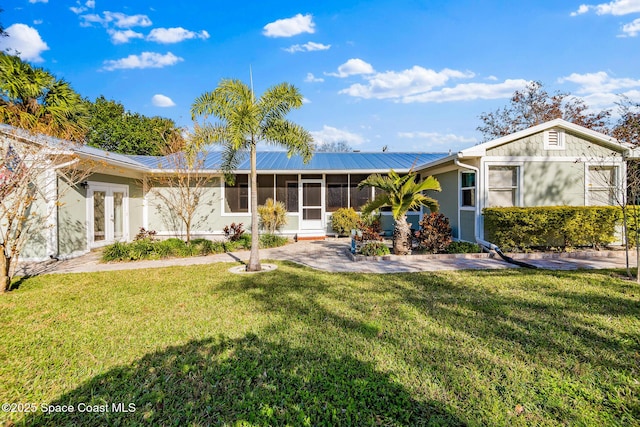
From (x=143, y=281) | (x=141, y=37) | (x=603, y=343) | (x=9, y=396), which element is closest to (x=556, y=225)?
(x=603, y=343)

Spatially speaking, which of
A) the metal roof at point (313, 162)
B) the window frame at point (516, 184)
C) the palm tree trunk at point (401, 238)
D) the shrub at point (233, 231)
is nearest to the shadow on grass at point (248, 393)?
the palm tree trunk at point (401, 238)

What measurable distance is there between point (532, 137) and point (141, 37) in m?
17.4

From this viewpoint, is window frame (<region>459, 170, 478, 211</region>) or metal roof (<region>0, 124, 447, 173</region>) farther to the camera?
metal roof (<region>0, 124, 447, 173</region>)

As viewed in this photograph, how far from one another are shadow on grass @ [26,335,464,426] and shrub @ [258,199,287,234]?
10.0 metres

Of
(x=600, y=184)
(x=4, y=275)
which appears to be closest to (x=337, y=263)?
(x=4, y=275)

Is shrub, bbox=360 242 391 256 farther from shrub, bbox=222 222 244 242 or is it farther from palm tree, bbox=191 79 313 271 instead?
shrub, bbox=222 222 244 242

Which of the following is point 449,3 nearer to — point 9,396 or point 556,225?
point 556,225

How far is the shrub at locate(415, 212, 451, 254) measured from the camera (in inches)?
381

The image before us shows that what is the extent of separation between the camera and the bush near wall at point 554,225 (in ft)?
30.0

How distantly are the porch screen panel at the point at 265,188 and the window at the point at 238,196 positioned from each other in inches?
23.8

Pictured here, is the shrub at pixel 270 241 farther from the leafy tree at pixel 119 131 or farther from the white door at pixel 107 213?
the leafy tree at pixel 119 131

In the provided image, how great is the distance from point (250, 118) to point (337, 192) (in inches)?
311

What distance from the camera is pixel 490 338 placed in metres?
3.83

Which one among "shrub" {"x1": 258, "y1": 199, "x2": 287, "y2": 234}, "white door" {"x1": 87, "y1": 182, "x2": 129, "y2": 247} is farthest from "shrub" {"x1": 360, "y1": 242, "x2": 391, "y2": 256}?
"white door" {"x1": 87, "y1": 182, "x2": 129, "y2": 247}
